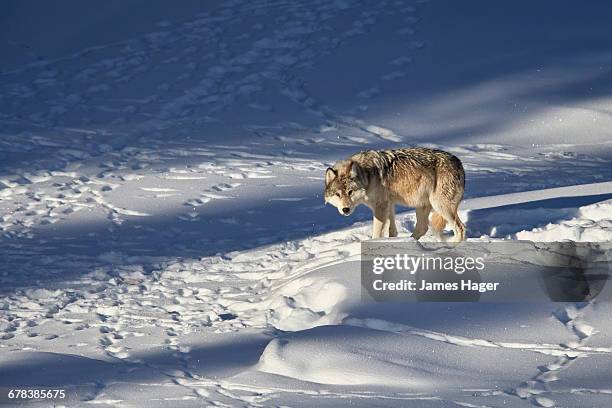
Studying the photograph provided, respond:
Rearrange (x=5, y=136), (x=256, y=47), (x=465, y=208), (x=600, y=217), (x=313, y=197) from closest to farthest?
(x=600, y=217) < (x=465, y=208) < (x=313, y=197) < (x=5, y=136) < (x=256, y=47)

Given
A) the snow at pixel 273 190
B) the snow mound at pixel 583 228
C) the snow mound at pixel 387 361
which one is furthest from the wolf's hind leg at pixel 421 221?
the snow mound at pixel 387 361

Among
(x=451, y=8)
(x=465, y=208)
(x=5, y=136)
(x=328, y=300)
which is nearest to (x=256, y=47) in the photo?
(x=451, y=8)

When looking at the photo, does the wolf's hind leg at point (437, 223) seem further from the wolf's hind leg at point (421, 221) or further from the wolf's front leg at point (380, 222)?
the wolf's front leg at point (380, 222)

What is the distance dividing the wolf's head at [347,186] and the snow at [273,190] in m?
0.64

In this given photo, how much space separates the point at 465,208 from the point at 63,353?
17.6 ft

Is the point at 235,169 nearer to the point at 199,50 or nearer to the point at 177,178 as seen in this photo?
the point at 177,178

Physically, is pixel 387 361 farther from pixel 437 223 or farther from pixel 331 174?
pixel 437 223

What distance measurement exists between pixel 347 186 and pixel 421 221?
1.16 m

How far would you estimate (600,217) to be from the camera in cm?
1141

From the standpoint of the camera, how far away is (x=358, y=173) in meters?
10.4

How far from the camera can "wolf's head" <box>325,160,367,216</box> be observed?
1038 centimetres

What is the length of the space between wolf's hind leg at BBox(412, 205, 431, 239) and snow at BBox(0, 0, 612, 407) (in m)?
0.67

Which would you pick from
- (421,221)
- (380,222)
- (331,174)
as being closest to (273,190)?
(421,221)

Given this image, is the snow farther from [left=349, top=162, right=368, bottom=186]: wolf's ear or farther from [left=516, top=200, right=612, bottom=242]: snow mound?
[left=349, top=162, right=368, bottom=186]: wolf's ear
